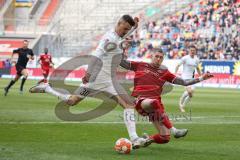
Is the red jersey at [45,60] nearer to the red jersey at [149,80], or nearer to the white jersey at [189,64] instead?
the white jersey at [189,64]

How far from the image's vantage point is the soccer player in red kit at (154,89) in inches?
448

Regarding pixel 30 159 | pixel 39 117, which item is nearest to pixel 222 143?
pixel 30 159

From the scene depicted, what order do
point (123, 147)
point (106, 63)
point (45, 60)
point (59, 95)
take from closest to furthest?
point (123, 147), point (106, 63), point (59, 95), point (45, 60)

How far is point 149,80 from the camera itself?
11.6m

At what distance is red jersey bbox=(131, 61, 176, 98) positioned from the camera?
455 inches

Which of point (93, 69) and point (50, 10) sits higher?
point (93, 69)

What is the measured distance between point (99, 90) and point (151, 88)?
42.0 inches

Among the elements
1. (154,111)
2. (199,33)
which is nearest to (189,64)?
(154,111)

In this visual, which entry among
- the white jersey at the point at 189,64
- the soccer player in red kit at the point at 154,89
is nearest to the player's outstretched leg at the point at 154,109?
the soccer player in red kit at the point at 154,89

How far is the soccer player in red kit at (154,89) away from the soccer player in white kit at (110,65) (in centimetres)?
26

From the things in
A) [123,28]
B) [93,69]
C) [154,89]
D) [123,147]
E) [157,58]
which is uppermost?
[123,28]

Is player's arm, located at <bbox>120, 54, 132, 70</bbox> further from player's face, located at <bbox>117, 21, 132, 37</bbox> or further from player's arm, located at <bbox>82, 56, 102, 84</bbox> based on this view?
player's face, located at <bbox>117, 21, 132, 37</bbox>

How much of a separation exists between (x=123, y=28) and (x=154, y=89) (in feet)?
4.11

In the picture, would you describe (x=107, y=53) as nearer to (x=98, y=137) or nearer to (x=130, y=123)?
(x=130, y=123)
